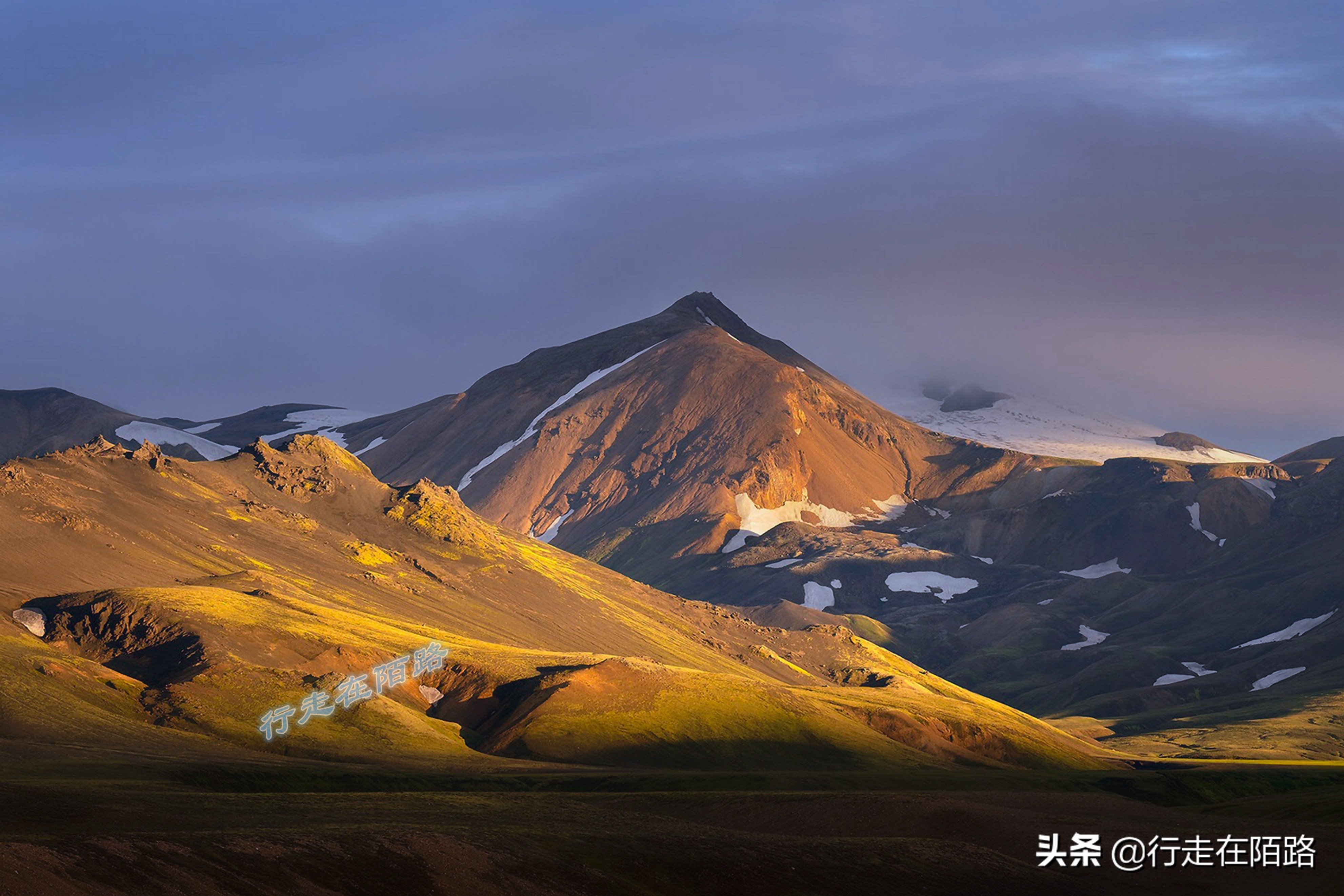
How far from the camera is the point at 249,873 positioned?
52.1m

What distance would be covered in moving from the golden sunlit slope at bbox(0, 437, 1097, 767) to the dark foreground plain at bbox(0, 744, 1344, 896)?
1474 centimetres

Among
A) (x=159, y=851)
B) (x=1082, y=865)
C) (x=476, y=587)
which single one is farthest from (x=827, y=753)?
(x=159, y=851)

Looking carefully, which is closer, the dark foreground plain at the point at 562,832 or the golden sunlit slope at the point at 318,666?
the dark foreground plain at the point at 562,832

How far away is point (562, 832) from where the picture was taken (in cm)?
7038

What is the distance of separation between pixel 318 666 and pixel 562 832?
2561 inches

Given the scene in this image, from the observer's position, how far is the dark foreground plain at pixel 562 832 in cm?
5284

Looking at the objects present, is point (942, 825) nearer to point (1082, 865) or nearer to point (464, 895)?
point (1082, 865)

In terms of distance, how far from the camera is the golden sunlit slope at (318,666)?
11300cm

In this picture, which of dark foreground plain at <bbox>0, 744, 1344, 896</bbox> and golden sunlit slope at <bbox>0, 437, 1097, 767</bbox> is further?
golden sunlit slope at <bbox>0, 437, 1097, 767</bbox>

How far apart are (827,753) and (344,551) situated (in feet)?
271

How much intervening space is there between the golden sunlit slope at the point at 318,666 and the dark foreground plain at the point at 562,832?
14.7 meters

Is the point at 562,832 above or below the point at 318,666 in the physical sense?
below

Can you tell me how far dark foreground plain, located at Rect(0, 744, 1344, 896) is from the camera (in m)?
52.8

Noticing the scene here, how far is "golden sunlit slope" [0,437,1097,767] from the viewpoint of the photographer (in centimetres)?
11300
